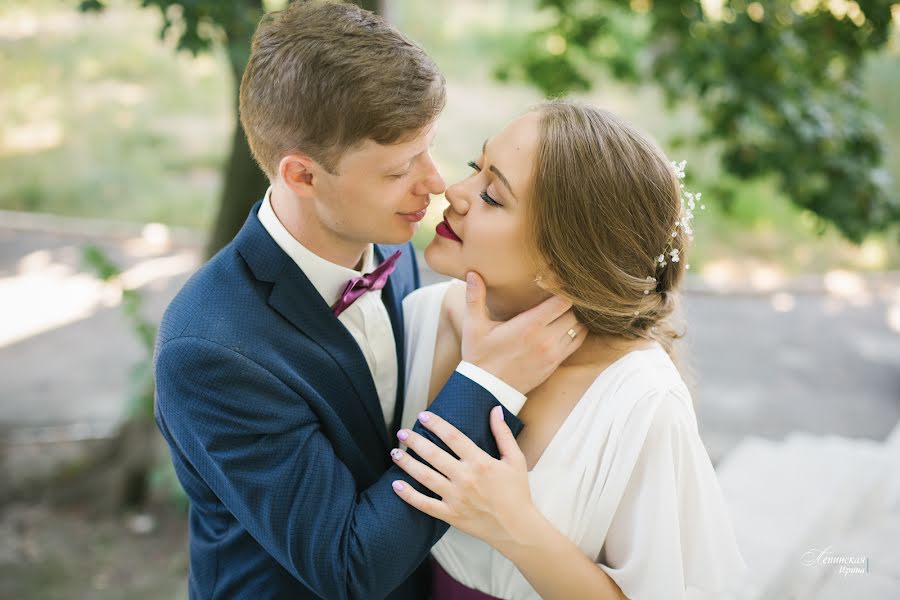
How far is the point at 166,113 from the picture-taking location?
11.7 m

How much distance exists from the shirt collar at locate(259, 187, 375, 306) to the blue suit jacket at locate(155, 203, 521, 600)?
0.04 m

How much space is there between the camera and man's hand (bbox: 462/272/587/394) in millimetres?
2045

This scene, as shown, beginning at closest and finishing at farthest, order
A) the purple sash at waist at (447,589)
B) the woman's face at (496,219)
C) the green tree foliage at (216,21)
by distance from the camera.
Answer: the woman's face at (496,219) → the purple sash at waist at (447,589) → the green tree foliage at (216,21)

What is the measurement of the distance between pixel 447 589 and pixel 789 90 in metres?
3.17

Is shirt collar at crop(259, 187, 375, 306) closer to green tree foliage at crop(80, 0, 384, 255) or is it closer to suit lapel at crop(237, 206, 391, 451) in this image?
suit lapel at crop(237, 206, 391, 451)

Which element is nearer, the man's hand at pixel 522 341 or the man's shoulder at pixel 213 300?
the man's shoulder at pixel 213 300

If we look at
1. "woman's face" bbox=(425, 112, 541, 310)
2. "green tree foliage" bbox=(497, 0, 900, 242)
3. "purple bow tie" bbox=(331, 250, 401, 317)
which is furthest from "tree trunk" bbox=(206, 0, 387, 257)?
"woman's face" bbox=(425, 112, 541, 310)

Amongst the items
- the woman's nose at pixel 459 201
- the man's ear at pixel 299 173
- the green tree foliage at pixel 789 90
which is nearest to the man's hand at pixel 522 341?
the woman's nose at pixel 459 201

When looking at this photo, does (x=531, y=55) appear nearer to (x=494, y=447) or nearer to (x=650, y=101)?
(x=494, y=447)

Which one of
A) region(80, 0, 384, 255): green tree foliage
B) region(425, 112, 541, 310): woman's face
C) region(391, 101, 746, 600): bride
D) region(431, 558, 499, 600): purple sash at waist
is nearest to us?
region(391, 101, 746, 600): bride

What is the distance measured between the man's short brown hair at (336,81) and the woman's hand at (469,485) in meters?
0.68

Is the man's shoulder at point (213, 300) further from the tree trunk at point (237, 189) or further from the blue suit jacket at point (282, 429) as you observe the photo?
the tree trunk at point (237, 189)

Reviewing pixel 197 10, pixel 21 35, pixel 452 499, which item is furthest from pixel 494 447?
pixel 21 35

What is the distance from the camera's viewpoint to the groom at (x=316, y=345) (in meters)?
1.88
